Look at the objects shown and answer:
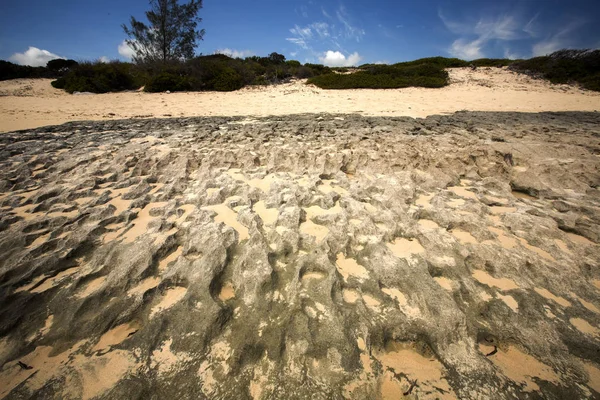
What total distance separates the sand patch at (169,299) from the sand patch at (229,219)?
2.40 feet

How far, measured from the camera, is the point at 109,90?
15922 mm

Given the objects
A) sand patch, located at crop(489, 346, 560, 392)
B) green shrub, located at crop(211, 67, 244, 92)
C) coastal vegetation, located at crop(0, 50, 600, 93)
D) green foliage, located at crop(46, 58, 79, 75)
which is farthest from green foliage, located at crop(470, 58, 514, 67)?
green foliage, located at crop(46, 58, 79, 75)

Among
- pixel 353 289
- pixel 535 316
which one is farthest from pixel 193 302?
pixel 535 316

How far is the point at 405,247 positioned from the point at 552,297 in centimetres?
109

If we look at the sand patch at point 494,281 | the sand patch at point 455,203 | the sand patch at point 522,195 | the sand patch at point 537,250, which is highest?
the sand patch at point 522,195

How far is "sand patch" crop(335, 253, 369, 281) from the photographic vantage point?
2.15 m

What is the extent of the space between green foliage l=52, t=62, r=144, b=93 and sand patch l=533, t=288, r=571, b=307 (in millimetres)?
20850

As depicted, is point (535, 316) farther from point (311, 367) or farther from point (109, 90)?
point (109, 90)

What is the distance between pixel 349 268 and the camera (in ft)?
7.36

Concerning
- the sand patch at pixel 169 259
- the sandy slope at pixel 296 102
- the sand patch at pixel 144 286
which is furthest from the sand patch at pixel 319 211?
the sandy slope at pixel 296 102

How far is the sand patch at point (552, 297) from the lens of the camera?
1883 millimetres

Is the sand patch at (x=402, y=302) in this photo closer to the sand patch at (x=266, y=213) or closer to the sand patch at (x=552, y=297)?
the sand patch at (x=552, y=297)

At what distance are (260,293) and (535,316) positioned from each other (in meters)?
1.96

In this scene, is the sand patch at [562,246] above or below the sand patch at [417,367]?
above
